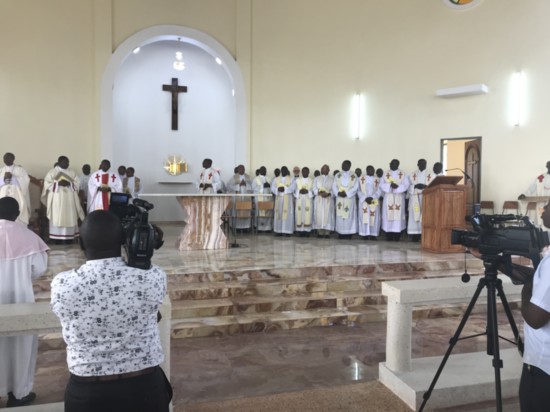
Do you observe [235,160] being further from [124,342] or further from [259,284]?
[124,342]

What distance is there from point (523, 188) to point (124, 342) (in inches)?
381

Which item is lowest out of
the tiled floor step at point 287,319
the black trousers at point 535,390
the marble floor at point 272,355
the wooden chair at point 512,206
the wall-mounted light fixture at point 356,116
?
the marble floor at point 272,355

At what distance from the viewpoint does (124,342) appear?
182cm

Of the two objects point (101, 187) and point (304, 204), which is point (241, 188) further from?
point (101, 187)

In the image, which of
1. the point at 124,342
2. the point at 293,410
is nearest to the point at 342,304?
the point at 293,410

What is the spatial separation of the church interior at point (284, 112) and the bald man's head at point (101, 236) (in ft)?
10.8

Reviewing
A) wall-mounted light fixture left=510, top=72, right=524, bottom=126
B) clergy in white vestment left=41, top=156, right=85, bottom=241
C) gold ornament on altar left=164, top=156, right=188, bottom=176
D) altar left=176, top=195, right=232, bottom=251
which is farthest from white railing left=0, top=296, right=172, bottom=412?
gold ornament on altar left=164, top=156, right=188, bottom=176

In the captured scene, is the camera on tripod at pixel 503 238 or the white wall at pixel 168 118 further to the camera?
the white wall at pixel 168 118

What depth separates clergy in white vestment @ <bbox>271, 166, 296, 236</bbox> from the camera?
441 inches

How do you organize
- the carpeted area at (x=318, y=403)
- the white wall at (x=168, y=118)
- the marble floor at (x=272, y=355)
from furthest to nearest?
the white wall at (x=168, y=118) → the marble floor at (x=272, y=355) → the carpeted area at (x=318, y=403)

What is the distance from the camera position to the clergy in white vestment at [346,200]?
1066cm

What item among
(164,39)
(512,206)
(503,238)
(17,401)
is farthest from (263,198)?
(503,238)

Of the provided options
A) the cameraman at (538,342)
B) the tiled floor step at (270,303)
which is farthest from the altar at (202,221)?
the cameraman at (538,342)

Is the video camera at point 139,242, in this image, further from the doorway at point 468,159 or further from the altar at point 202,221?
the doorway at point 468,159
